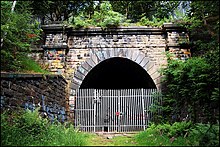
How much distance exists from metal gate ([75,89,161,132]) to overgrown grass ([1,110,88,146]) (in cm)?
393

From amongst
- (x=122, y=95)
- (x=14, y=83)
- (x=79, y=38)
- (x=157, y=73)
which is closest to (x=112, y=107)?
(x=122, y=95)

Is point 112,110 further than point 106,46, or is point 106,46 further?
point 106,46

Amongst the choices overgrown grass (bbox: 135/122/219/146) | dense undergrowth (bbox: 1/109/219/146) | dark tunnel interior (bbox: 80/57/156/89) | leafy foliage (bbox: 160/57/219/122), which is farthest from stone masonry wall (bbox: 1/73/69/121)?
leafy foliage (bbox: 160/57/219/122)

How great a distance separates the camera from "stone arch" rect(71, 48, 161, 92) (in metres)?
10.1

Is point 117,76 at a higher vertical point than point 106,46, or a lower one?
lower

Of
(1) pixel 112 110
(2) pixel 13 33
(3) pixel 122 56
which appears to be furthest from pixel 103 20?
(2) pixel 13 33

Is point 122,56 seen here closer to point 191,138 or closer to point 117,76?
point 117,76

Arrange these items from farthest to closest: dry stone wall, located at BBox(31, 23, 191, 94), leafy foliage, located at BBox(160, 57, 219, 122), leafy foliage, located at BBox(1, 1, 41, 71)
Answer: dry stone wall, located at BBox(31, 23, 191, 94), leafy foliage, located at BBox(160, 57, 219, 122), leafy foliage, located at BBox(1, 1, 41, 71)

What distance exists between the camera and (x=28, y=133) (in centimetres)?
504

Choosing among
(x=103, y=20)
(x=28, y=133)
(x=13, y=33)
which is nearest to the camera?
(x=28, y=133)

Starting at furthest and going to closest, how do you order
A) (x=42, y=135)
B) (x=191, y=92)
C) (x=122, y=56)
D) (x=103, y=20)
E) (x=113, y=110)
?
(x=103, y=20) < (x=122, y=56) < (x=113, y=110) < (x=191, y=92) < (x=42, y=135)

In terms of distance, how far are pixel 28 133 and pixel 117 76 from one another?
9200 mm

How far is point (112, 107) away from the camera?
9.81 metres

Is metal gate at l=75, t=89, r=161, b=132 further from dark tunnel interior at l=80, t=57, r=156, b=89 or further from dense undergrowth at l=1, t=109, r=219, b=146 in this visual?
dense undergrowth at l=1, t=109, r=219, b=146
